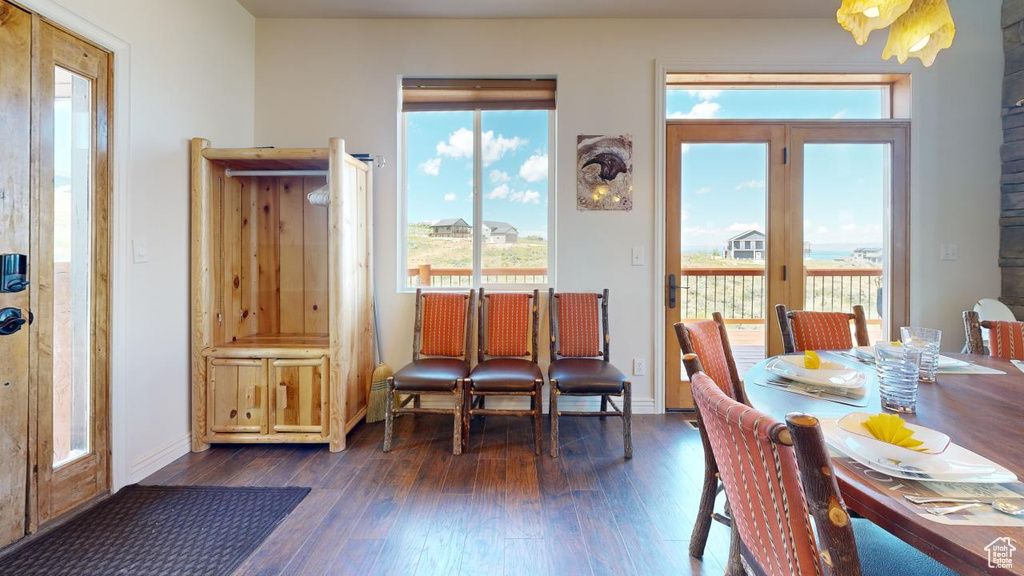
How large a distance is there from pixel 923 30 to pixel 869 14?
0.85 feet

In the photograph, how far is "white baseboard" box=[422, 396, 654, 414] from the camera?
9.90ft

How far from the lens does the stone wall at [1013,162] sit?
283cm

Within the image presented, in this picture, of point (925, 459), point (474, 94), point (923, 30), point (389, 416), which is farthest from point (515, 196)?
point (925, 459)

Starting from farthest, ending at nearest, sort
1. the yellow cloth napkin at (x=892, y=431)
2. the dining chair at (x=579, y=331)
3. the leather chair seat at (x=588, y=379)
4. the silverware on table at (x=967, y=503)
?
the dining chair at (x=579, y=331)
the leather chair seat at (x=588, y=379)
the yellow cloth napkin at (x=892, y=431)
the silverware on table at (x=967, y=503)

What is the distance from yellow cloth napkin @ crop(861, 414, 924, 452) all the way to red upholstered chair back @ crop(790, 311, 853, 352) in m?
1.35

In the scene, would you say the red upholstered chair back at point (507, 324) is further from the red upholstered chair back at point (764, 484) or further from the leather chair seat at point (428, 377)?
the red upholstered chair back at point (764, 484)

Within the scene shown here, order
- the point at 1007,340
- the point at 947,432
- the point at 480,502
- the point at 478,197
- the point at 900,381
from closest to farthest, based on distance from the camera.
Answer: the point at 947,432
the point at 900,381
the point at 1007,340
the point at 480,502
the point at 478,197

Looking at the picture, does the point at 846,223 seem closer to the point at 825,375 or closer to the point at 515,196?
the point at 825,375

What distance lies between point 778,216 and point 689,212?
650 mm

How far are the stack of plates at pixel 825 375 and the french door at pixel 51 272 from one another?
117 inches

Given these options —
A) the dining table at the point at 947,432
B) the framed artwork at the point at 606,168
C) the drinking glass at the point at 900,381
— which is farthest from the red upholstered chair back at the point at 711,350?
the framed artwork at the point at 606,168

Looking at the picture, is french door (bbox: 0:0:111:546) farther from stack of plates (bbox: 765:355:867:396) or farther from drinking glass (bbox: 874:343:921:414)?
drinking glass (bbox: 874:343:921:414)

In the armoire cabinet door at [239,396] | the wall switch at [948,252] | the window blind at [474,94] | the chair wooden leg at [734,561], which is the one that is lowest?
the chair wooden leg at [734,561]

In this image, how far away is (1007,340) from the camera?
180cm
